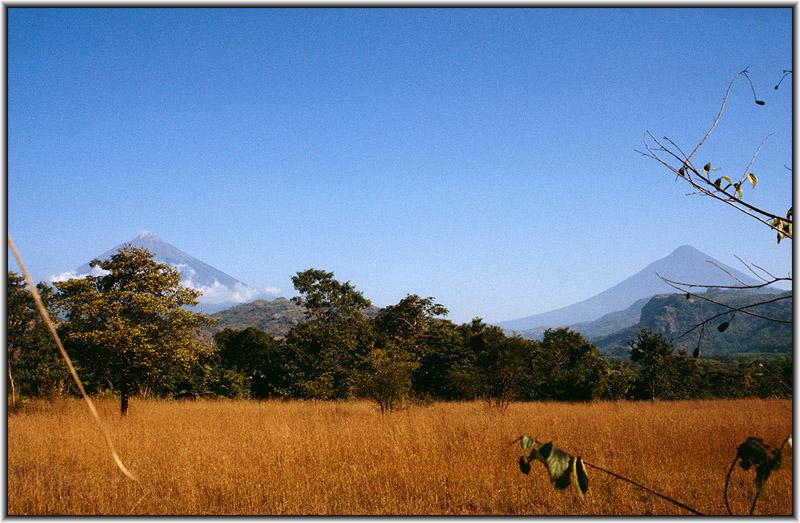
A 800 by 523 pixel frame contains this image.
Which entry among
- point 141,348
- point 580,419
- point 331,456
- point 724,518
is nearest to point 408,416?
point 580,419

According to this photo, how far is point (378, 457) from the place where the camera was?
21.0 feet

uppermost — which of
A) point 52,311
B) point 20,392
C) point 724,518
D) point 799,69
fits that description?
point 799,69

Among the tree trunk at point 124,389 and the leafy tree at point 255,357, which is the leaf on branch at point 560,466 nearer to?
the tree trunk at point 124,389

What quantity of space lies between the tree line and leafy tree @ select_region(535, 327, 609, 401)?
70 mm

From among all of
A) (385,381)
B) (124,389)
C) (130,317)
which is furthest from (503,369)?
(130,317)

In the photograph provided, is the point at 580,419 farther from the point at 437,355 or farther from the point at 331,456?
the point at 437,355

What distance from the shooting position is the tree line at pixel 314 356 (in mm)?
10531

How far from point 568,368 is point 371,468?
23821 mm

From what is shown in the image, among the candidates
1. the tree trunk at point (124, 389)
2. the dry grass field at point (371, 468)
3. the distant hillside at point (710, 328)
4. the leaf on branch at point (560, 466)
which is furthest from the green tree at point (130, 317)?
the distant hillside at point (710, 328)

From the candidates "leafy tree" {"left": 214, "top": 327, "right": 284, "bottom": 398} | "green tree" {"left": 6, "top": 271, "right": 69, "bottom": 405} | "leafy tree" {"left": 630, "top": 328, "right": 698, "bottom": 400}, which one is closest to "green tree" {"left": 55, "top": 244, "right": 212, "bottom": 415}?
"green tree" {"left": 6, "top": 271, "right": 69, "bottom": 405}

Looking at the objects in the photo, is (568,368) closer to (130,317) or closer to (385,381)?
(385,381)

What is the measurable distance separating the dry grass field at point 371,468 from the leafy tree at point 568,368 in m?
13.1

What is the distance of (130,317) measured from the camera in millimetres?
10609

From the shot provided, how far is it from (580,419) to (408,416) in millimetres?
3865
